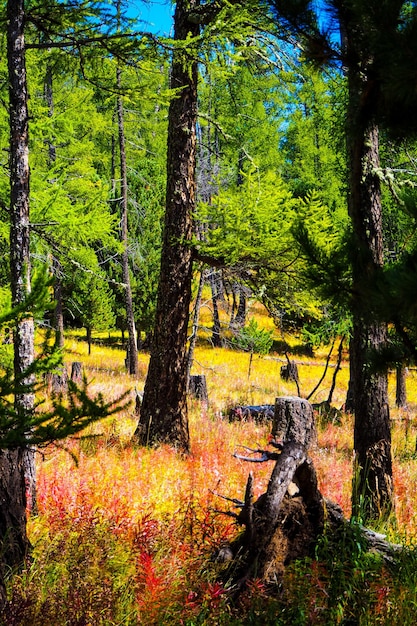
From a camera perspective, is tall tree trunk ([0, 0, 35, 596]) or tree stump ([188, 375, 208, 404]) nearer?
tall tree trunk ([0, 0, 35, 596])

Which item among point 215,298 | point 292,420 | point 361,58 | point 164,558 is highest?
point 361,58

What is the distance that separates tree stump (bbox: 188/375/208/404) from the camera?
13.1m

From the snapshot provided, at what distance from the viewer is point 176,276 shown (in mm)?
7297

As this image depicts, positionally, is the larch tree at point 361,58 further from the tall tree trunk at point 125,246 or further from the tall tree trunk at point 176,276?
the tall tree trunk at point 125,246

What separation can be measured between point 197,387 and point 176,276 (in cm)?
629

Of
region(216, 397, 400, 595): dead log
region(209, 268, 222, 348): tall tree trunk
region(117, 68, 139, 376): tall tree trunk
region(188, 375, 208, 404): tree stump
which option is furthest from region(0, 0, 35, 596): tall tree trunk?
region(117, 68, 139, 376): tall tree trunk

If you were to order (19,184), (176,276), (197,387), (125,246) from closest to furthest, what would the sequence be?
(19,184), (176,276), (197,387), (125,246)

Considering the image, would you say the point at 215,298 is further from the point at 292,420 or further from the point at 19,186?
the point at 19,186

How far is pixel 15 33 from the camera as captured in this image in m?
4.84

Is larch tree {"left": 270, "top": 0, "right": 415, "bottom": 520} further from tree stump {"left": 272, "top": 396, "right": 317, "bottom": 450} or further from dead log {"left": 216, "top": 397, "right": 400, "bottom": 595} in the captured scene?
tree stump {"left": 272, "top": 396, "right": 317, "bottom": 450}

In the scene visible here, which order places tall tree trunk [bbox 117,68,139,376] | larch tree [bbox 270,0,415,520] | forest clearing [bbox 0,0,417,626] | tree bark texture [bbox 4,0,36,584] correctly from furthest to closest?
tall tree trunk [bbox 117,68,139,376], tree bark texture [bbox 4,0,36,584], forest clearing [bbox 0,0,417,626], larch tree [bbox 270,0,415,520]

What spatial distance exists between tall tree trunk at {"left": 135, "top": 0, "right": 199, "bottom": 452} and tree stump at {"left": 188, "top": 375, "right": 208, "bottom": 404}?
561 cm

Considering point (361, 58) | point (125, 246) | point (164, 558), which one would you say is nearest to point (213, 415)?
point (125, 246)

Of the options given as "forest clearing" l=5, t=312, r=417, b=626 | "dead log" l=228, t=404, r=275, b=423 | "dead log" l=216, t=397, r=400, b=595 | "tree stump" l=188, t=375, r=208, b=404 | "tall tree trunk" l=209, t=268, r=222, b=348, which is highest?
"tall tree trunk" l=209, t=268, r=222, b=348
